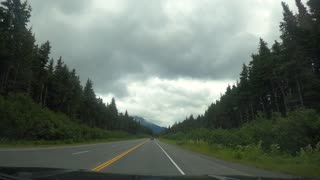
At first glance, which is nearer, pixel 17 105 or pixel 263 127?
pixel 263 127

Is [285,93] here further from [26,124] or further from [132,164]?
[132,164]

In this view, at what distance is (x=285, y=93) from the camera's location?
7306 centimetres

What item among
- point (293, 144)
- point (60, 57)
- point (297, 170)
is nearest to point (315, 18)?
point (293, 144)

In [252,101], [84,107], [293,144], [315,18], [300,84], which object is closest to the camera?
[293,144]

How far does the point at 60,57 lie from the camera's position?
319 ft

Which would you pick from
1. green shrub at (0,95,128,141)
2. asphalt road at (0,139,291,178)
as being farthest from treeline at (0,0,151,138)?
asphalt road at (0,139,291,178)

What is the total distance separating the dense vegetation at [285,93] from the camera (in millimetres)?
23359

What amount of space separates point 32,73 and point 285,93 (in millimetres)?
49168

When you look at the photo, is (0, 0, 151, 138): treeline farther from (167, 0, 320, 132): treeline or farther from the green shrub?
(167, 0, 320, 132): treeline

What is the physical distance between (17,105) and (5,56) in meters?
9.38

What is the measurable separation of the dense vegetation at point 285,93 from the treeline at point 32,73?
3139 centimetres

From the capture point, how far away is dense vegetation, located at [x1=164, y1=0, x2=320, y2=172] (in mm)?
23359

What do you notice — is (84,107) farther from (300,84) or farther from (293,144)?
(293,144)

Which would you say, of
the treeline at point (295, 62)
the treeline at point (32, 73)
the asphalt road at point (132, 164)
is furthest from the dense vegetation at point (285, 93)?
the treeline at point (32, 73)
